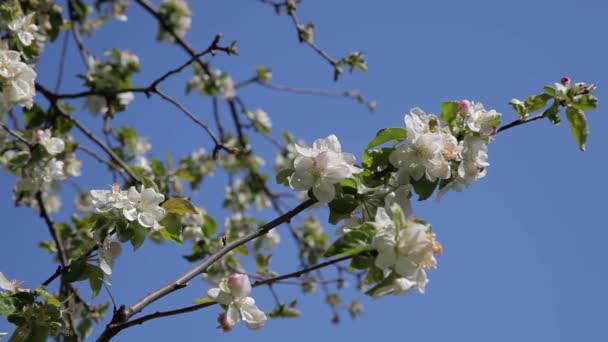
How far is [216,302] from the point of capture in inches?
58.2

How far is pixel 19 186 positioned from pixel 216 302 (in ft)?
6.22

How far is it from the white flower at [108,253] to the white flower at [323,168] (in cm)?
49

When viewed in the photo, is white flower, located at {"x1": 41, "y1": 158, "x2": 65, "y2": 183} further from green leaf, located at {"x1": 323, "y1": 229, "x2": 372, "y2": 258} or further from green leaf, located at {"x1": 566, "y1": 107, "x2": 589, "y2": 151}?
green leaf, located at {"x1": 566, "y1": 107, "x2": 589, "y2": 151}

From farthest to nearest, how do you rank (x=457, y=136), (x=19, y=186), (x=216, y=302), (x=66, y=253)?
(x=66, y=253) < (x=19, y=186) < (x=457, y=136) < (x=216, y=302)

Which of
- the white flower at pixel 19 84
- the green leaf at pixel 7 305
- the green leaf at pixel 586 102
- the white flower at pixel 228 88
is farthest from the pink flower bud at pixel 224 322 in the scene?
the white flower at pixel 228 88

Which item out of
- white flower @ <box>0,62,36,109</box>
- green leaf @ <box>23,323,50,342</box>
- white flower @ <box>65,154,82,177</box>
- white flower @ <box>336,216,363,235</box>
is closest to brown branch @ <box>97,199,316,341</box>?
white flower @ <box>336,216,363,235</box>

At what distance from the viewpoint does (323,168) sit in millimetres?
1556

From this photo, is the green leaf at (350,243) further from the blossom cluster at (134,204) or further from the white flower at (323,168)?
the blossom cluster at (134,204)

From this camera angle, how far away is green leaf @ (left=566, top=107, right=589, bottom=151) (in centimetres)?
173

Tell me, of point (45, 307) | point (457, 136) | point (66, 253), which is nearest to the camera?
point (45, 307)

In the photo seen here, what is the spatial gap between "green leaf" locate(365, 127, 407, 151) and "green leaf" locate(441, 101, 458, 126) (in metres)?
0.14

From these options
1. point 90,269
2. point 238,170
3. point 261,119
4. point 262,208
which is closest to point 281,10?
point 261,119

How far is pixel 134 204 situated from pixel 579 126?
1218 millimetres

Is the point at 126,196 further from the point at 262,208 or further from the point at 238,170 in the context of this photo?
the point at 238,170
